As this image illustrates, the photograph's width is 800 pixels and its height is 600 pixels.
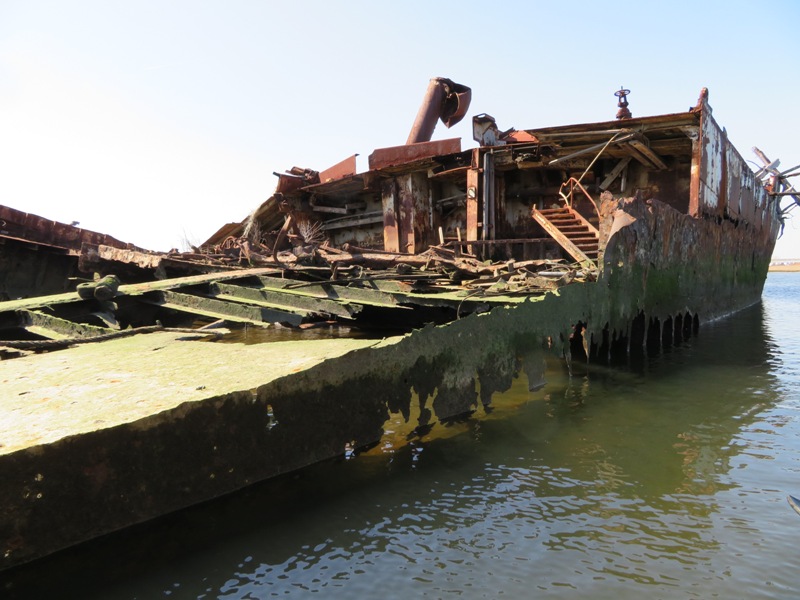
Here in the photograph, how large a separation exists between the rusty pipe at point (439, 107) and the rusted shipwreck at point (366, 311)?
77 millimetres

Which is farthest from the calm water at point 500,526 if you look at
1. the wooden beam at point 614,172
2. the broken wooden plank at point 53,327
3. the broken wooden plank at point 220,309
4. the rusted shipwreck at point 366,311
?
the wooden beam at point 614,172

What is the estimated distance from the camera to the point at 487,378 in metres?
4.44

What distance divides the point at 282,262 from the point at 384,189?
493 centimetres

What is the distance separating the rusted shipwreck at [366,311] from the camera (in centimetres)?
258

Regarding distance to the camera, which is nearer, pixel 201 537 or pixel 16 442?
pixel 16 442

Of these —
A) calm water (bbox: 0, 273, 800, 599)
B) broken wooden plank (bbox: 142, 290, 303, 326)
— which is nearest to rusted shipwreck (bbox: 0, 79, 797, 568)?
broken wooden plank (bbox: 142, 290, 303, 326)

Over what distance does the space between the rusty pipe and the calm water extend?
12.3 metres

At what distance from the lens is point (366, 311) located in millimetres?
8750

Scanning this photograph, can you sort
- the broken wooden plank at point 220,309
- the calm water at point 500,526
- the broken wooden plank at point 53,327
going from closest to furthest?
the calm water at point 500,526 < the broken wooden plank at point 53,327 < the broken wooden plank at point 220,309

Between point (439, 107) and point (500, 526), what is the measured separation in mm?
14699

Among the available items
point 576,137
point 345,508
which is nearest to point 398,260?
point 576,137

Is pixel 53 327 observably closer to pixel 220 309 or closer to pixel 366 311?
pixel 220 309

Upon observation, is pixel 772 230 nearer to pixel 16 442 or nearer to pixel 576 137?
pixel 576 137

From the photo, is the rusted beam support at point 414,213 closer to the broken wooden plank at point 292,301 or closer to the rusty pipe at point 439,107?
the rusty pipe at point 439,107
